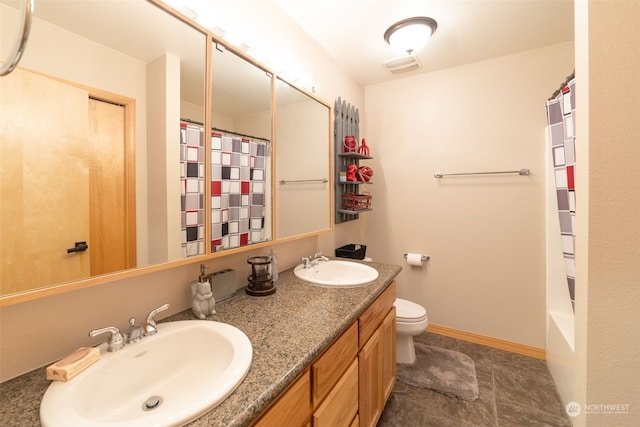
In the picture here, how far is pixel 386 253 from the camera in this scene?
2705mm

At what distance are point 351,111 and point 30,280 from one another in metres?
2.29

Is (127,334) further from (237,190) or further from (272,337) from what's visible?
(237,190)

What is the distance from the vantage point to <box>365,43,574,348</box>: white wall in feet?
6.93

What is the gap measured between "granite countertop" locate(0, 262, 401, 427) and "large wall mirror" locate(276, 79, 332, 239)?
0.40 meters

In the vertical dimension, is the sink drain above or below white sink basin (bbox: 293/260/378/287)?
below

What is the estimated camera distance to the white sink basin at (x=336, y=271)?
1.60m

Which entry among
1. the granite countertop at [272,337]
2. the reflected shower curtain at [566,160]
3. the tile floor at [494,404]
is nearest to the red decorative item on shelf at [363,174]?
the granite countertop at [272,337]

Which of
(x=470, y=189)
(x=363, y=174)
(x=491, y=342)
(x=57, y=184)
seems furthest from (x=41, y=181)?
(x=491, y=342)

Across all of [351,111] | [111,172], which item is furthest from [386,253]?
[111,172]

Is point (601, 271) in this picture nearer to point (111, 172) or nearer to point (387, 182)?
point (111, 172)

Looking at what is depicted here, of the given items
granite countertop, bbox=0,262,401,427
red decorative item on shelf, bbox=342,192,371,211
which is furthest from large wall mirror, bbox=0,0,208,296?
red decorative item on shelf, bbox=342,192,371,211

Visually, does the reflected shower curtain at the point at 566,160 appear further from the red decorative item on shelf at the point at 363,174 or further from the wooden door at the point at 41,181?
the wooden door at the point at 41,181

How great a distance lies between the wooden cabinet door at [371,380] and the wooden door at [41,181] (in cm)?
112

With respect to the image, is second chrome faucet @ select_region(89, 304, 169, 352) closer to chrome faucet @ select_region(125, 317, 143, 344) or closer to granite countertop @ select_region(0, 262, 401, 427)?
chrome faucet @ select_region(125, 317, 143, 344)
